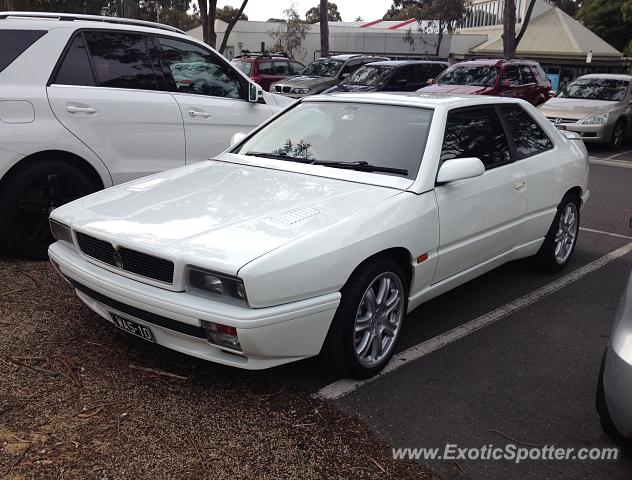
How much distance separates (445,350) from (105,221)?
2202mm

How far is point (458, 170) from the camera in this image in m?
3.84

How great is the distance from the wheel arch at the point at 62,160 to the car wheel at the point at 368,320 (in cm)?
296

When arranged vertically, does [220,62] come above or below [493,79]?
above

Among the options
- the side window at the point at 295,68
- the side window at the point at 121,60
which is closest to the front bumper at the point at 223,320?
the side window at the point at 121,60

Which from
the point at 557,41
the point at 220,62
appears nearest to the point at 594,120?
the point at 220,62

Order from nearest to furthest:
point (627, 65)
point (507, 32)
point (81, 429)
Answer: point (81, 429) → point (507, 32) → point (627, 65)

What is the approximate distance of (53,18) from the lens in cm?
539

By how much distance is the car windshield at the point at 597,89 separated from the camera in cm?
1438

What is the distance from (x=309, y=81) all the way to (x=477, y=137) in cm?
1319

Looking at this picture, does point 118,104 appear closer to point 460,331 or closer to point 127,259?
point 127,259

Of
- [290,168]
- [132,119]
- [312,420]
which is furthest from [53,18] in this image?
[312,420]

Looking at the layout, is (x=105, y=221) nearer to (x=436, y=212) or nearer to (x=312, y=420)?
(x=312, y=420)

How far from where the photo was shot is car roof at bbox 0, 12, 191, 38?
513cm

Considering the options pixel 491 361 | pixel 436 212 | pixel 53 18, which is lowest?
pixel 491 361
